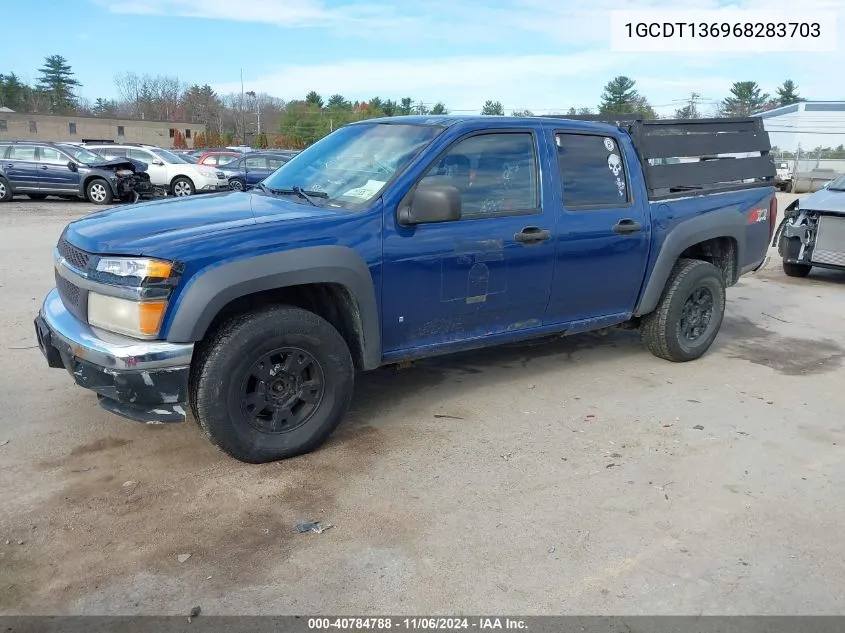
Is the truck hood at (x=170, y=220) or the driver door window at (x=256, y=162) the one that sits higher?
Result: the driver door window at (x=256, y=162)

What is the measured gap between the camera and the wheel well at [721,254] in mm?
6004

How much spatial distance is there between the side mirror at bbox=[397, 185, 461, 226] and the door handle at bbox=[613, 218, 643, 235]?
4.90 ft

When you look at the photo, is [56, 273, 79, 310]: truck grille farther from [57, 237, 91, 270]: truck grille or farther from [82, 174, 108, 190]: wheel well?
[82, 174, 108, 190]: wheel well

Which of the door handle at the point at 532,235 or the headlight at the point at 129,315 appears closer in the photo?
the headlight at the point at 129,315

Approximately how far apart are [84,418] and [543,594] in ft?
9.79

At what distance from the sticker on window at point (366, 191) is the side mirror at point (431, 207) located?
7.7 inches

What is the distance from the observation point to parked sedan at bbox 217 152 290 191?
20625 millimetres

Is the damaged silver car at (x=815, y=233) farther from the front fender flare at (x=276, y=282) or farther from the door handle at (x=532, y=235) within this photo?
the front fender flare at (x=276, y=282)

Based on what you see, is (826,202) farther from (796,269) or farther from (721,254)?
(721,254)

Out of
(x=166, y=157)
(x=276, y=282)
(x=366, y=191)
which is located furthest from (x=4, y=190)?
(x=276, y=282)

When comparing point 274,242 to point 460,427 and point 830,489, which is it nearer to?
point 460,427

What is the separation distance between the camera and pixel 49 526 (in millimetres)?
3205

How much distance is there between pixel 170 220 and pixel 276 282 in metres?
0.72

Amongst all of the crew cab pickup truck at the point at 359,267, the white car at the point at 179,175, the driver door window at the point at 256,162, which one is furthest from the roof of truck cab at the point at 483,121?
the driver door window at the point at 256,162
